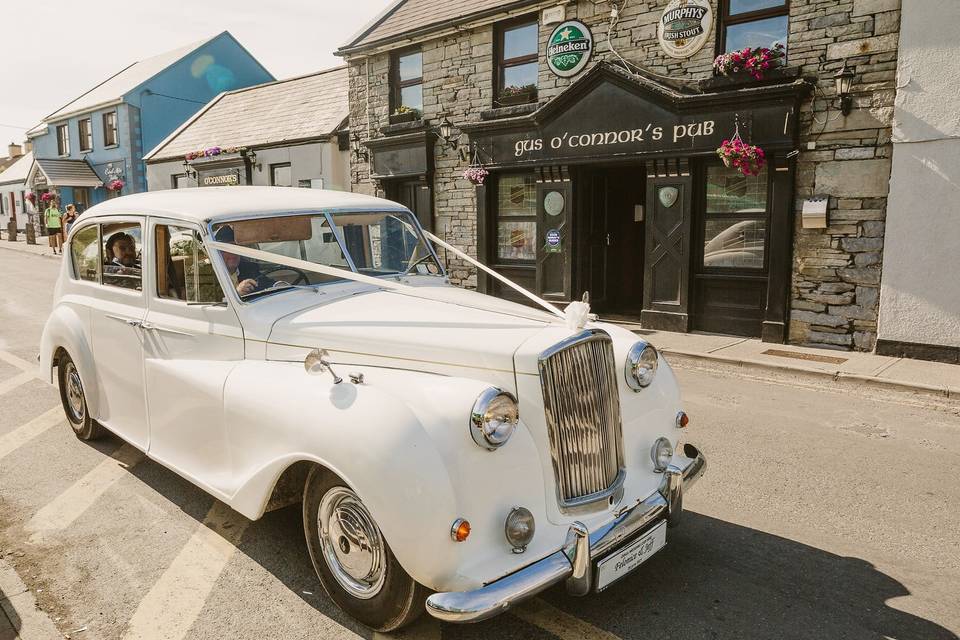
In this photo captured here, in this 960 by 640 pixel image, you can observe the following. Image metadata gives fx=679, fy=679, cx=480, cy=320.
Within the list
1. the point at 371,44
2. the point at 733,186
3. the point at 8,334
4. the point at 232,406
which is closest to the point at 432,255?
the point at 232,406

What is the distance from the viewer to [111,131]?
31.0 m

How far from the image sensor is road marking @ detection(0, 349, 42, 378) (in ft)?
25.8

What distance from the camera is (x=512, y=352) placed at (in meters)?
2.95

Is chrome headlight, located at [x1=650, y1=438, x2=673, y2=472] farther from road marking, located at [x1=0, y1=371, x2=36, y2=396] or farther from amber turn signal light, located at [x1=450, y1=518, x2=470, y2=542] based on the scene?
road marking, located at [x1=0, y1=371, x2=36, y2=396]

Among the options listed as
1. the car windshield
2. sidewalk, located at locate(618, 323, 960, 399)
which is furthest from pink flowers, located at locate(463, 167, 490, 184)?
the car windshield

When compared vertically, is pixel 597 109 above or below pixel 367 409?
above

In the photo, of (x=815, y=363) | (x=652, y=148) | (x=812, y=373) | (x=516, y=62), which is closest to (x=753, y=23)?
(x=652, y=148)

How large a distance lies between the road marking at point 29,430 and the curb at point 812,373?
6945mm

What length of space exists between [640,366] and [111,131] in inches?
1333

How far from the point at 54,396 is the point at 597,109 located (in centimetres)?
874

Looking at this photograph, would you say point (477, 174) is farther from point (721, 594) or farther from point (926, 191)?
point (721, 594)

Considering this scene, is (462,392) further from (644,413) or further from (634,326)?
(634,326)

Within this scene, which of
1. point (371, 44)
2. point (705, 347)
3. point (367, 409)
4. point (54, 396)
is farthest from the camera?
point (371, 44)

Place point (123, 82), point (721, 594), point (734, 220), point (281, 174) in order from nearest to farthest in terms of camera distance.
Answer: point (721, 594) < point (734, 220) < point (281, 174) < point (123, 82)
